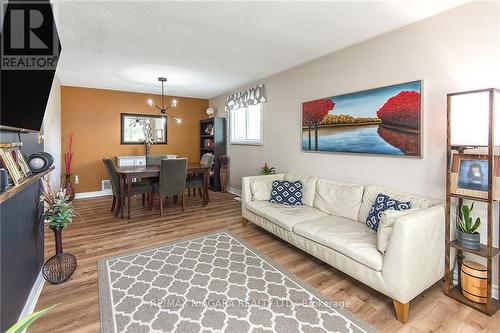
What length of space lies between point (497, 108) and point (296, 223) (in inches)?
72.4

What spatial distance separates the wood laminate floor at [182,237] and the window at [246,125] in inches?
58.8

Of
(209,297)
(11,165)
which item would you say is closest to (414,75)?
(209,297)

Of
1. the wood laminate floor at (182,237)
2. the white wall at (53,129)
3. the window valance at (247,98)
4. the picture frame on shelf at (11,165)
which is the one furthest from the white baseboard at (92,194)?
the picture frame on shelf at (11,165)

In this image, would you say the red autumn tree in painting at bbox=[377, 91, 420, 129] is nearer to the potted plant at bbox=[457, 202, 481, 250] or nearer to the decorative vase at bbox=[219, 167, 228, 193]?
the potted plant at bbox=[457, 202, 481, 250]

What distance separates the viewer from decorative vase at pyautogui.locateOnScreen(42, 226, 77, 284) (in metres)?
2.12

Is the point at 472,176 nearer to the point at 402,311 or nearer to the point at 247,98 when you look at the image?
the point at 402,311

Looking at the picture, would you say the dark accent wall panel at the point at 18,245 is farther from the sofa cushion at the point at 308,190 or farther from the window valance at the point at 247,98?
the window valance at the point at 247,98

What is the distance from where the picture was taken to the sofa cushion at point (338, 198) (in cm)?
268

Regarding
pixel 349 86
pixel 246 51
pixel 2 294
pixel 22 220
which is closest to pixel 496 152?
pixel 349 86

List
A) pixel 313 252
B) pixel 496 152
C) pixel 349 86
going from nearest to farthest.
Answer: pixel 496 152 < pixel 313 252 < pixel 349 86

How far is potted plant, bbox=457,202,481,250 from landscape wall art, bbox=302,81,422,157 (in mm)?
621

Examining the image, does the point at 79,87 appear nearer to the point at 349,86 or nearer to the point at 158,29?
the point at 158,29

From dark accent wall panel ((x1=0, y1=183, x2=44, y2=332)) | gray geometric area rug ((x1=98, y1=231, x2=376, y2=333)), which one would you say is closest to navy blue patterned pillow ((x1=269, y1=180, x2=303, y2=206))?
gray geometric area rug ((x1=98, y1=231, x2=376, y2=333))

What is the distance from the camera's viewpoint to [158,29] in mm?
2516
